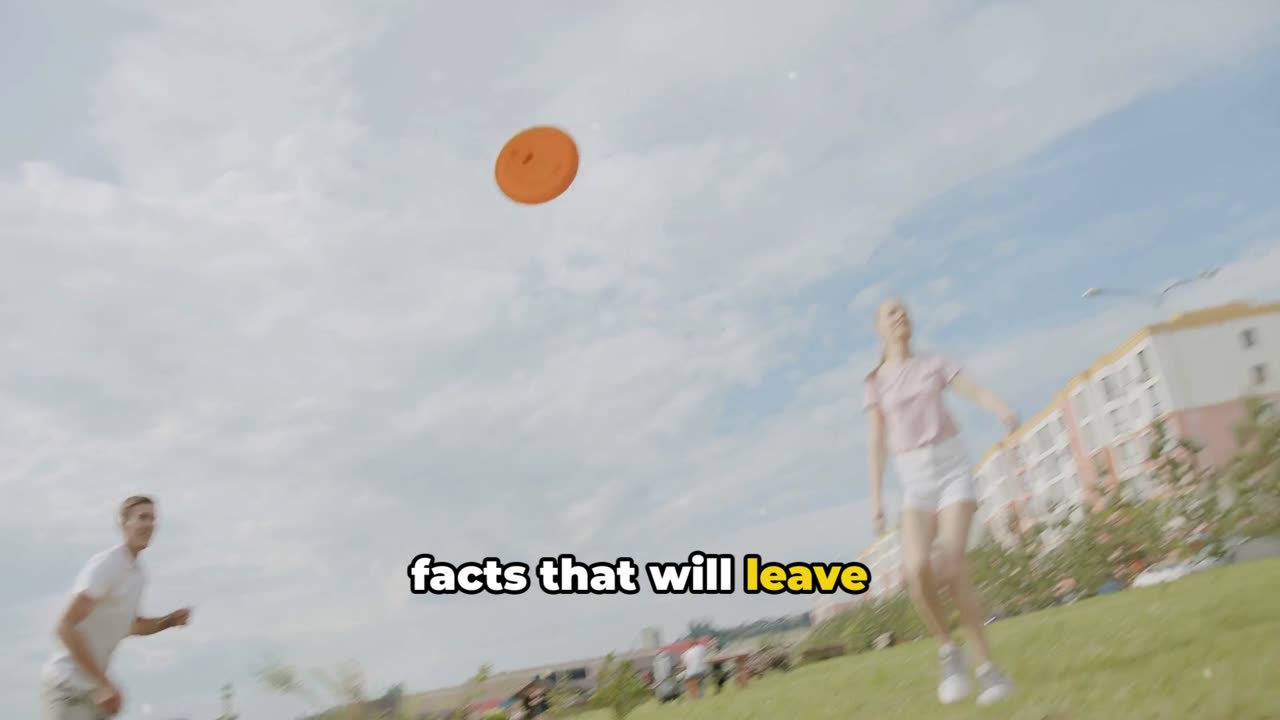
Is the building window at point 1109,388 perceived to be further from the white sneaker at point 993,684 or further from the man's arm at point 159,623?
the man's arm at point 159,623

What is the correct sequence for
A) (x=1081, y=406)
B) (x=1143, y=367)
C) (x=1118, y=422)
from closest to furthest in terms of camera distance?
(x=1143, y=367) → (x=1118, y=422) → (x=1081, y=406)

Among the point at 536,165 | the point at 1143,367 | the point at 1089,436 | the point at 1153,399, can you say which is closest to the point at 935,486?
the point at 536,165

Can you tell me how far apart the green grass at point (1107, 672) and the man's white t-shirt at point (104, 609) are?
3834 millimetres

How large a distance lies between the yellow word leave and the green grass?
2.13 ft

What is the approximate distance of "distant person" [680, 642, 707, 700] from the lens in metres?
11.7

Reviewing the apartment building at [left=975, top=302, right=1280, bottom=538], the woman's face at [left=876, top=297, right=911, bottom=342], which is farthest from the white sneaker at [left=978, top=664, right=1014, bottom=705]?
the apartment building at [left=975, top=302, right=1280, bottom=538]

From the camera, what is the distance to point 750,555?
9.28 metres

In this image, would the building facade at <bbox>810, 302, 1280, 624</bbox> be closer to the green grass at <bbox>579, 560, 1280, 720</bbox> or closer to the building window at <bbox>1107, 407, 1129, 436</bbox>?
the building window at <bbox>1107, 407, 1129, 436</bbox>

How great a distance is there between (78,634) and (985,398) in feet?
14.3

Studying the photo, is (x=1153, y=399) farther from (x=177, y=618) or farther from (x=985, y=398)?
(x=177, y=618)

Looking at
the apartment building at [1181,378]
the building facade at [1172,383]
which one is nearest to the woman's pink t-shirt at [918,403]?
the building facade at [1172,383]

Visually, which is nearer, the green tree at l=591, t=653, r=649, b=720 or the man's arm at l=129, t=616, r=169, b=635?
the man's arm at l=129, t=616, r=169, b=635

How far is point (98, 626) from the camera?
527 centimetres

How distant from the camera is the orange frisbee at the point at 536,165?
9914 mm
